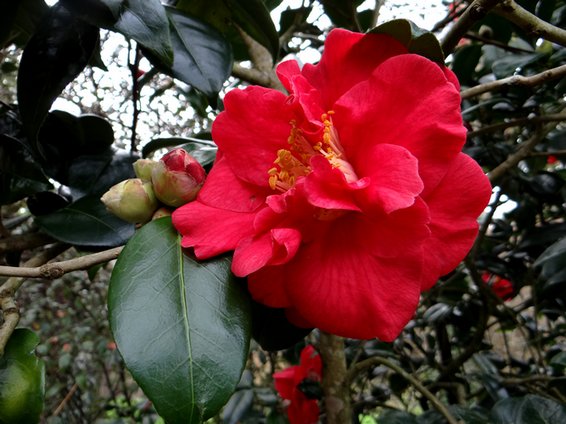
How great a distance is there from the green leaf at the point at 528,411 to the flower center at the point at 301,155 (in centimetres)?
59

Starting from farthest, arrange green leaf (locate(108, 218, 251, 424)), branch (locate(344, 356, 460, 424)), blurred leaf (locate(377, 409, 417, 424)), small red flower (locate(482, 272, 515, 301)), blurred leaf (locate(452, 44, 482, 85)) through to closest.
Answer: small red flower (locate(482, 272, 515, 301)), blurred leaf (locate(452, 44, 482, 85)), blurred leaf (locate(377, 409, 417, 424)), branch (locate(344, 356, 460, 424)), green leaf (locate(108, 218, 251, 424))

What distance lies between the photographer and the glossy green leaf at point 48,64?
25.5 inches

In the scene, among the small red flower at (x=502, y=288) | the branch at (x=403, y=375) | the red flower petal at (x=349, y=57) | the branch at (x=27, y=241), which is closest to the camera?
the red flower petal at (x=349, y=57)

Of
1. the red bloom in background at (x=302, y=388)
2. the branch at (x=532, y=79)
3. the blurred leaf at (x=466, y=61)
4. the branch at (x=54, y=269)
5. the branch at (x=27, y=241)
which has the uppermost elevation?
the branch at (x=532, y=79)

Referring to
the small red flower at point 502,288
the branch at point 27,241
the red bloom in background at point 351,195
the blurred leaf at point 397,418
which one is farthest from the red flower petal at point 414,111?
the small red flower at point 502,288

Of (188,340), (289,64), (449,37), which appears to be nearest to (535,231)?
(449,37)

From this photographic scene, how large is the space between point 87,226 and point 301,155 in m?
0.35

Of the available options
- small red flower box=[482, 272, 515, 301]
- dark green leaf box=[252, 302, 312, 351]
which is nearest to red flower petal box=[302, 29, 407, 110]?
dark green leaf box=[252, 302, 312, 351]

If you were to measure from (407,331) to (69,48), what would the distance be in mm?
1483

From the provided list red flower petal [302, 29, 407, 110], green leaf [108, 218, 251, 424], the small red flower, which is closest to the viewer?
green leaf [108, 218, 251, 424]

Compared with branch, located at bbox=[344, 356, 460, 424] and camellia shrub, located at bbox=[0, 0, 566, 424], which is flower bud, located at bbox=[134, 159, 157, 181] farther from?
branch, located at bbox=[344, 356, 460, 424]

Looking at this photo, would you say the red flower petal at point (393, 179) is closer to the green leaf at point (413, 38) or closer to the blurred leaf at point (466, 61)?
the green leaf at point (413, 38)

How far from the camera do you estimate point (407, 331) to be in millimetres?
1799

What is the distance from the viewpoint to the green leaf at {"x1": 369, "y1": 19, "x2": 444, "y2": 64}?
0.52 meters
